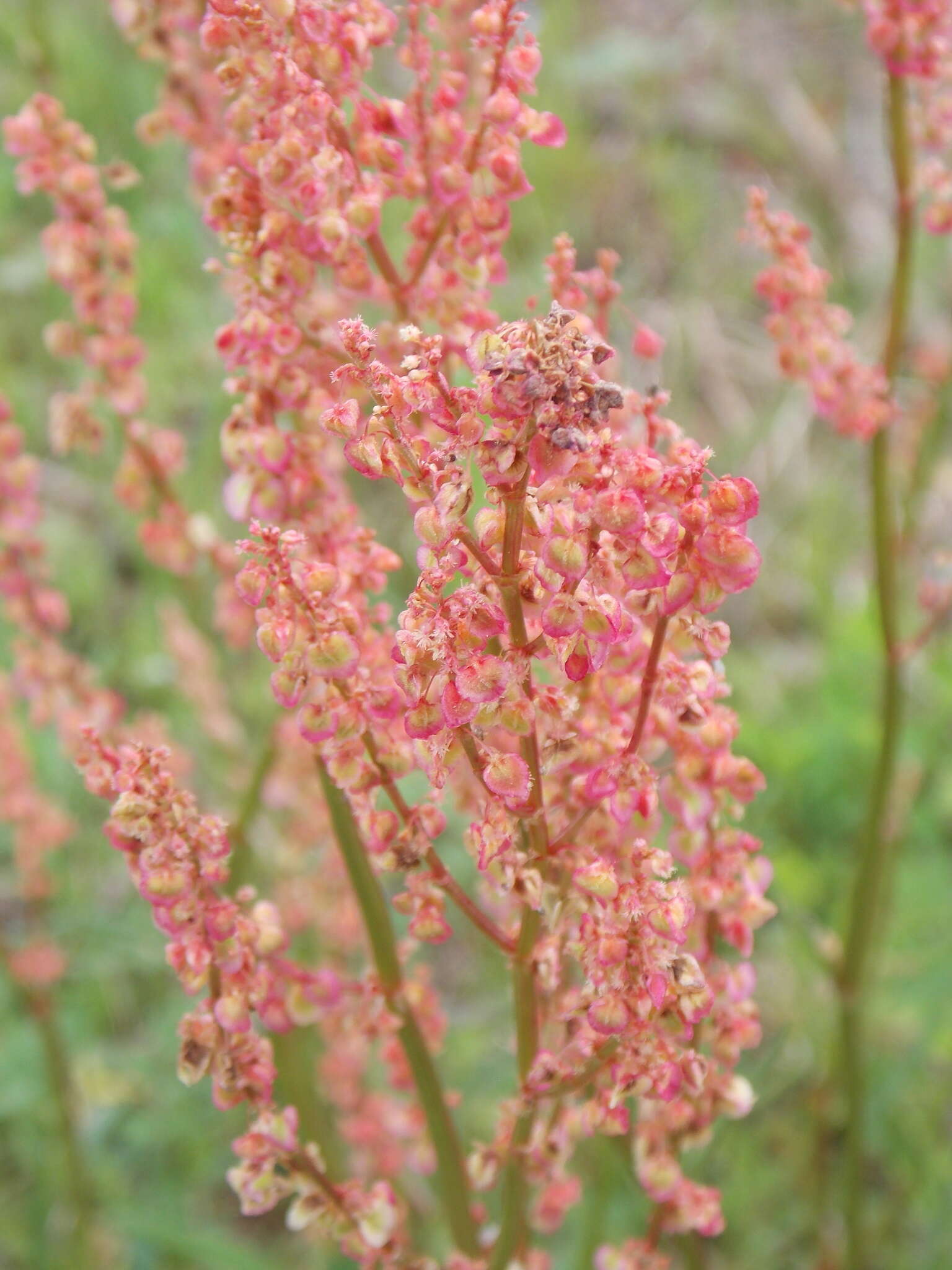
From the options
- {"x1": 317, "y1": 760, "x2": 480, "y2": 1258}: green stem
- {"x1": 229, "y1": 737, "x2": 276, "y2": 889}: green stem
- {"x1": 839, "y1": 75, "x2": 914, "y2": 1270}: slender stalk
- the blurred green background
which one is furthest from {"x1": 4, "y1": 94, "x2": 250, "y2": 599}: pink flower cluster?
{"x1": 839, "y1": 75, "x2": 914, "y2": 1270}: slender stalk

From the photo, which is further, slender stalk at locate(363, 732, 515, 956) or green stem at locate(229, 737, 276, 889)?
green stem at locate(229, 737, 276, 889)

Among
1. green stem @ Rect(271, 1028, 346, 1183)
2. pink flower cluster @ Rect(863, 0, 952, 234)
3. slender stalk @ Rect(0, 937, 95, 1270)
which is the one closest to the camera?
green stem @ Rect(271, 1028, 346, 1183)

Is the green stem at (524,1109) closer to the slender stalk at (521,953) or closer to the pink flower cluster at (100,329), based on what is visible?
the slender stalk at (521,953)

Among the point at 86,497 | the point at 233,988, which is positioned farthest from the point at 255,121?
the point at 86,497

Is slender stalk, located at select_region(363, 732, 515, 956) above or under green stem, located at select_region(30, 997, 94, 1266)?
above

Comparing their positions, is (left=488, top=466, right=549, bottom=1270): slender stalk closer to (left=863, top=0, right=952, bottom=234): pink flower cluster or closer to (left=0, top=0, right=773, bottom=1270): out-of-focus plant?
(left=0, top=0, right=773, bottom=1270): out-of-focus plant

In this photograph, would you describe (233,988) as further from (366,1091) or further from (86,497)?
(86,497)

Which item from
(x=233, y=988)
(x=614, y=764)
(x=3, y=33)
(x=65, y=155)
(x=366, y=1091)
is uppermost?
(x=3, y=33)
